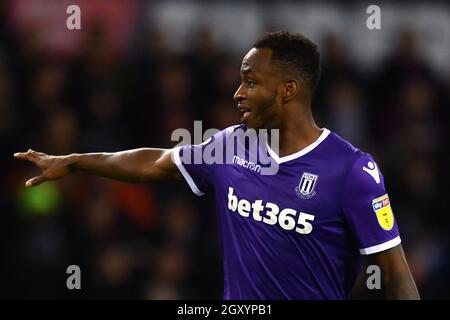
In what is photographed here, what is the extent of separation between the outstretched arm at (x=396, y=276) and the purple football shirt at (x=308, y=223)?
0.04 metres

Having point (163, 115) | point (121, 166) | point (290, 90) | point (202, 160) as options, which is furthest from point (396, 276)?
point (163, 115)

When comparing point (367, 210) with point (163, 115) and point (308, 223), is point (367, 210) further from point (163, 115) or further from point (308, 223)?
point (163, 115)

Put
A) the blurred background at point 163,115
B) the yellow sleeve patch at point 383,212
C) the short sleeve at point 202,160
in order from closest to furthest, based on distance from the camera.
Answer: the yellow sleeve patch at point 383,212
the short sleeve at point 202,160
the blurred background at point 163,115

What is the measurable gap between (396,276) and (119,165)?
5.33 feet

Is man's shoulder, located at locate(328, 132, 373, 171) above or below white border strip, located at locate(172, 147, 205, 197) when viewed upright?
above

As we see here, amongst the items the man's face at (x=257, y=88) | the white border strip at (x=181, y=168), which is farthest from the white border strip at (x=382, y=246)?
the white border strip at (x=181, y=168)

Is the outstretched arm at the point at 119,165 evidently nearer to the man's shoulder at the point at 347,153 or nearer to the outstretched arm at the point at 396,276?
the man's shoulder at the point at 347,153

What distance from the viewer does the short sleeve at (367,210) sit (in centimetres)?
454

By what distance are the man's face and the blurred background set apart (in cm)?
315

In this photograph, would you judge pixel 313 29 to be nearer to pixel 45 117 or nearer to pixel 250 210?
pixel 45 117

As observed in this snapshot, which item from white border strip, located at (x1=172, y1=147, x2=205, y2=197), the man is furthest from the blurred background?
the man

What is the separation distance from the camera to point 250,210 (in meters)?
4.76

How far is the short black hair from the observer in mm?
4773

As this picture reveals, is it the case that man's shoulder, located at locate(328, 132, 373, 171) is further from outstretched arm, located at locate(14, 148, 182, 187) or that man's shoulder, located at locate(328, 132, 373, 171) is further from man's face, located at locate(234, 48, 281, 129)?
outstretched arm, located at locate(14, 148, 182, 187)
